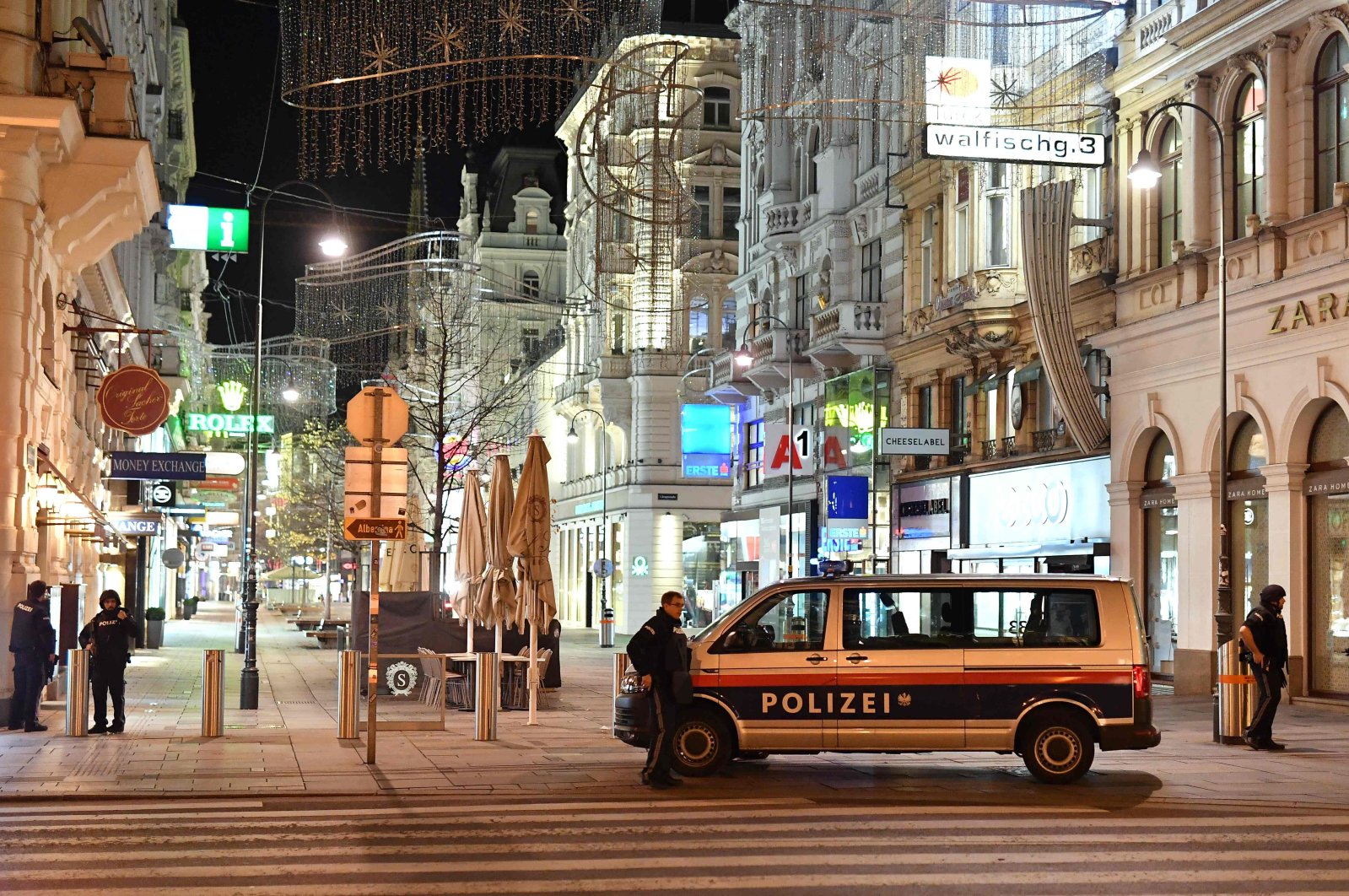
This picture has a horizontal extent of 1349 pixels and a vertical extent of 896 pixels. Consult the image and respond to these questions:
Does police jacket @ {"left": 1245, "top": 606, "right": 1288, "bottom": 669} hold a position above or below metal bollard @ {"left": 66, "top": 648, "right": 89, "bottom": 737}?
above

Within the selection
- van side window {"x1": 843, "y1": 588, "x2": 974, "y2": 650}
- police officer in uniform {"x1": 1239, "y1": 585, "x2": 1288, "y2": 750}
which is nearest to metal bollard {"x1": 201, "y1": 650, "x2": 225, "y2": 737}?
van side window {"x1": 843, "y1": 588, "x2": 974, "y2": 650}

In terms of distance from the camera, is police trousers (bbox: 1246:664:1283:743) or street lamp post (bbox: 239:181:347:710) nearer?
police trousers (bbox: 1246:664:1283:743)

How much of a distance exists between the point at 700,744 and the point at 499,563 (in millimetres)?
8804

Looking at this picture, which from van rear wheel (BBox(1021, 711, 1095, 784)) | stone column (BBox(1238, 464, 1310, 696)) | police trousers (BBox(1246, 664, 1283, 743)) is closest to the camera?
van rear wheel (BBox(1021, 711, 1095, 784))

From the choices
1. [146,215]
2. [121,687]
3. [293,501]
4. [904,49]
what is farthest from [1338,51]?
[293,501]

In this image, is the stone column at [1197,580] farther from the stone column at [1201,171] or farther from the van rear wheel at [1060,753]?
the van rear wheel at [1060,753]

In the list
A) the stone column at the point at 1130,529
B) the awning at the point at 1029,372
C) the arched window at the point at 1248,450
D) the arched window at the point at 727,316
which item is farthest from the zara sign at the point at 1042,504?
the arched window at the point at 727,316

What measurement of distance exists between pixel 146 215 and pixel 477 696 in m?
9.73

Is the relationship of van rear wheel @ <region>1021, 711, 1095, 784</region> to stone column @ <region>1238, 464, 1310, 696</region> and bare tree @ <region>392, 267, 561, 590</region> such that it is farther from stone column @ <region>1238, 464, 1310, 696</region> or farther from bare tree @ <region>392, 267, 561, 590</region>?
bare tree @ <region>392, 267, 561, 590</region>

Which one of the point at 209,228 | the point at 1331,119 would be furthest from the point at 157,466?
the point at 1331,119

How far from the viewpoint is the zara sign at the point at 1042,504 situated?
113ft

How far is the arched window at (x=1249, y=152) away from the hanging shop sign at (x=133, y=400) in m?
17.2

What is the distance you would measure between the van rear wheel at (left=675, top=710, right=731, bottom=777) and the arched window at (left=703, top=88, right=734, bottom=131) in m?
53.4

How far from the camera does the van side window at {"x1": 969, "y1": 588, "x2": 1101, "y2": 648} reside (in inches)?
675
